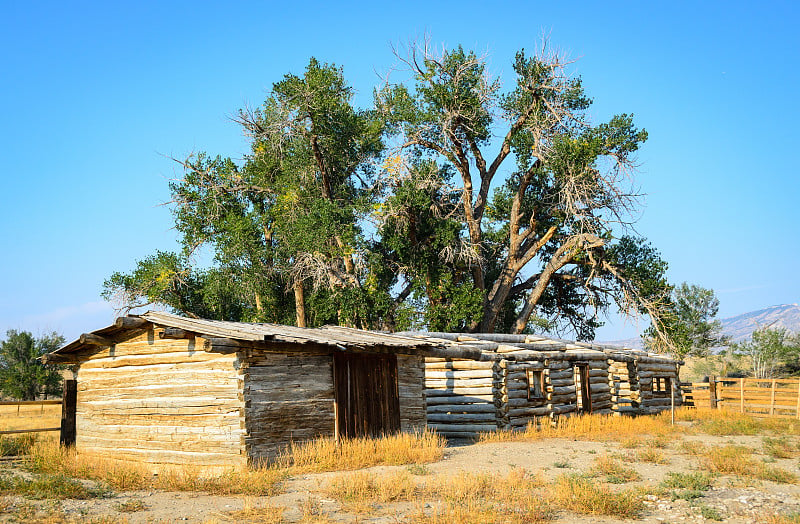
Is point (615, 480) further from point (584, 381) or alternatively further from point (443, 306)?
point (443, 306)

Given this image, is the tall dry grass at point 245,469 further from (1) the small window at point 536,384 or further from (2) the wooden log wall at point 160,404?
(1) the small window at point 536,384

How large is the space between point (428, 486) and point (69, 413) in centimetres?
940

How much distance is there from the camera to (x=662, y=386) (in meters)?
30.5

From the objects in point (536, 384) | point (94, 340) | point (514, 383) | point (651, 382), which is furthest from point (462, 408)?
point (651, 382)

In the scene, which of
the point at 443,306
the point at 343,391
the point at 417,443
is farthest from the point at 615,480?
the point at 443,306

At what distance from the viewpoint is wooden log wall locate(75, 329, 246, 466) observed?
1239cm

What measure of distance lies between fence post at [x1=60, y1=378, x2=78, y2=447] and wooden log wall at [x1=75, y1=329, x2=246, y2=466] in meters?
0.43

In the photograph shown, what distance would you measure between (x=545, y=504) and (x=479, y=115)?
22.0m

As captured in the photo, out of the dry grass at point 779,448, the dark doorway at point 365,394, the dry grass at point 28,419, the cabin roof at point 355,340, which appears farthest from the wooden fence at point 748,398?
the dry grass at point 28,419

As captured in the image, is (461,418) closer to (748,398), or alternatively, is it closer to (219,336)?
(219,336)

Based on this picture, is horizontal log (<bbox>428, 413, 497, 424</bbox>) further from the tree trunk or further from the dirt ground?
the tree trunk

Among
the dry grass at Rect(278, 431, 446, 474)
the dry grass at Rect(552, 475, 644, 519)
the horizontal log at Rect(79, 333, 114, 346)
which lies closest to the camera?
the dry grass at Rect(552, 475, 644, 519)

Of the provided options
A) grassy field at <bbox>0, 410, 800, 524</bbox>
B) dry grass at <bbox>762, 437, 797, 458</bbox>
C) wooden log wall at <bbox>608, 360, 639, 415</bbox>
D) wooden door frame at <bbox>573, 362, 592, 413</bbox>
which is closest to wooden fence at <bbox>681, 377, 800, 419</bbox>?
wooden log wall at <bbox>608, 360, 639, 415</bbox>

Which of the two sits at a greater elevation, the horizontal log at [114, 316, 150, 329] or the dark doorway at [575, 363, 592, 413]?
the horizontal log at [114, 316, 150, 329]
